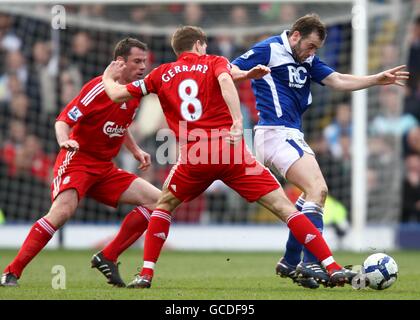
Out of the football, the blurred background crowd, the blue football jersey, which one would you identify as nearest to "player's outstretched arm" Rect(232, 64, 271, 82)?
the blue football jersey

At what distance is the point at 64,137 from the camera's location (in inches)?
329

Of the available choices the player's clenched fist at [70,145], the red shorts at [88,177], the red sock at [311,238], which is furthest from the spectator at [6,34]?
the red sock at [311,238]

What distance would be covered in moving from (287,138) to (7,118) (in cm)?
878

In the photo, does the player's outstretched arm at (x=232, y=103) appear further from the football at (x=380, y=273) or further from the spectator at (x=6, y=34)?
the spectator at (x=6, y=34)

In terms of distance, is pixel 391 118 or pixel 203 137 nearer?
pixel 203 137

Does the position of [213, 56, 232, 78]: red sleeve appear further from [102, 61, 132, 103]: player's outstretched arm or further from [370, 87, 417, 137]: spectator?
[370, 87, 417, 137]: spectator

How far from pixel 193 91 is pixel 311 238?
1.49 metres

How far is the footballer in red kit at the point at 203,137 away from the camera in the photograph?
7805mm

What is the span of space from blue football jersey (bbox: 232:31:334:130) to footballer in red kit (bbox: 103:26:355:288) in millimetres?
785

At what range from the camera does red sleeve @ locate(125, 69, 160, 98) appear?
788cm

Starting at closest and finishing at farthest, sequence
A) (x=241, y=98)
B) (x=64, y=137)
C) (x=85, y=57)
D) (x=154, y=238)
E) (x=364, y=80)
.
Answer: (x=154, y=238), (x=64, y=137), (x=364, y=80), (x=241, y=98), (x=85, y=57)

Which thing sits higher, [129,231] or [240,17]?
[240,17]

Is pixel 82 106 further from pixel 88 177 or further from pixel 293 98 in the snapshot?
pixel 293 98

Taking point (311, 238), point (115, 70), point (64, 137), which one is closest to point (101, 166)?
point (64, 137)
